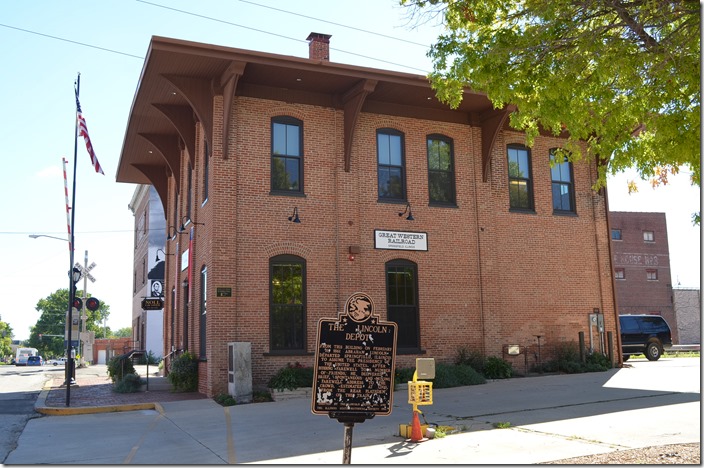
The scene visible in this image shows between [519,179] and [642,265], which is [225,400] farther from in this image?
[642,265]

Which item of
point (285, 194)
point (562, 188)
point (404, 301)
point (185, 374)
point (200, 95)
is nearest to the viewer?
point (200, 95)

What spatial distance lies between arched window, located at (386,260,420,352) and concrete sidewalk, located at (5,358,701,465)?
2.47 meters

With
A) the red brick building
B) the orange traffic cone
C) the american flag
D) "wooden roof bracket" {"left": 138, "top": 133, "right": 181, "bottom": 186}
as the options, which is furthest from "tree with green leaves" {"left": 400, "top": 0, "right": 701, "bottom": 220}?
the red brick building

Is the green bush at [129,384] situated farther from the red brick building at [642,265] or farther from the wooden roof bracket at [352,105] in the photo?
the red brick building at [642,265]

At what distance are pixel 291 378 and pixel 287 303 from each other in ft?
7.17

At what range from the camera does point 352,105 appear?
1834 cm

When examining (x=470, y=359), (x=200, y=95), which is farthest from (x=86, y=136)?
(x=470, y=359)

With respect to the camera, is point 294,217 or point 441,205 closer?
point 294,217

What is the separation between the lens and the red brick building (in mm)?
55219

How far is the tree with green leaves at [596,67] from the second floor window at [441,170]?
975cm

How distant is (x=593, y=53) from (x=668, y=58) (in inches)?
35.9

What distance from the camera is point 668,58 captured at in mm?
8352

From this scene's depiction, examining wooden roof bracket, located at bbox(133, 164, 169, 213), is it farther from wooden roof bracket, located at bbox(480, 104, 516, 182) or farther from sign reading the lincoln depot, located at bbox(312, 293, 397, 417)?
sign reading the lincoln depot, located at bbox(312, 293, 397, 417)

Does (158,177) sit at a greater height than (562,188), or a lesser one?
greater
